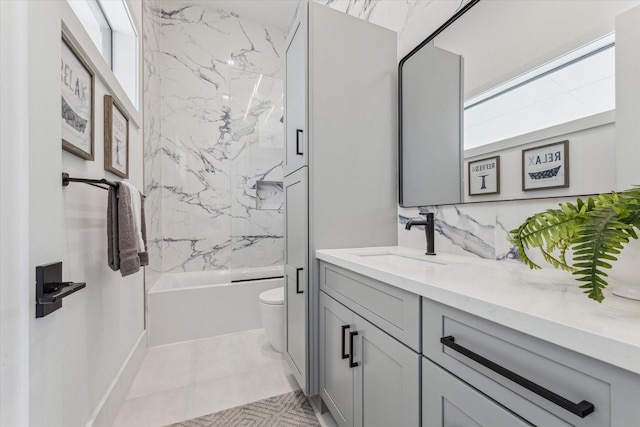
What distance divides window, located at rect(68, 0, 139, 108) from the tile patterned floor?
1944mm

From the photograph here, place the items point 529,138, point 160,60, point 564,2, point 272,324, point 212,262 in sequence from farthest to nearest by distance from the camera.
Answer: point 212,262, point 160,60, point 272,324, point 529,138, point 564,2

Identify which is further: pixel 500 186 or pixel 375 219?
pixel 375 219

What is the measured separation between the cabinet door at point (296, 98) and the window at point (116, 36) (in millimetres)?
1091

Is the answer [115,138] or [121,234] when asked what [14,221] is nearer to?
[121,234]

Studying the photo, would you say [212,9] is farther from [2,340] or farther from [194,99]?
[2,340]

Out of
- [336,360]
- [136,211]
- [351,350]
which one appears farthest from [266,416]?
[136,211]

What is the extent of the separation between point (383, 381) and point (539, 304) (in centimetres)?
61

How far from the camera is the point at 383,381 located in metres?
1.00

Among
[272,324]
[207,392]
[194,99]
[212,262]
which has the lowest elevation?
[207,392]

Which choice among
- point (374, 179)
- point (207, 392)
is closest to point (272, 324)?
point (207, 392)

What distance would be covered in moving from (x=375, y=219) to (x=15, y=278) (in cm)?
148

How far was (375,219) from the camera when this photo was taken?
Answer: 1715 mm

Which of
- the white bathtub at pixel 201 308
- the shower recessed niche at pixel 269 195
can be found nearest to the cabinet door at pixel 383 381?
the white bathtub at pixel 201 308

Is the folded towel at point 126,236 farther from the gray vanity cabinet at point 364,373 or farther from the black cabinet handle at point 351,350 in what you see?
the black cabinet handle at point 351,350
